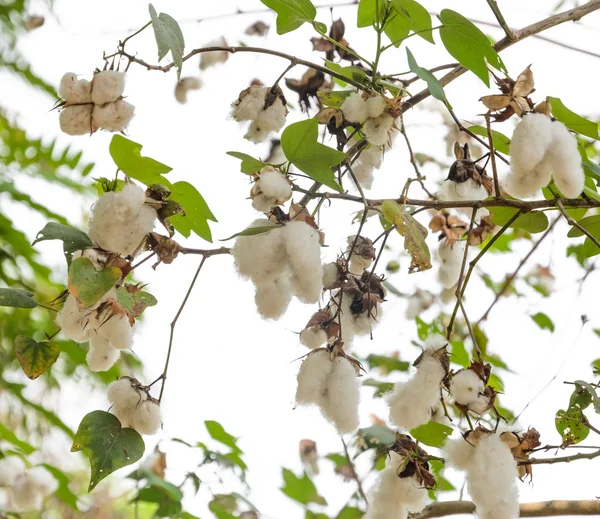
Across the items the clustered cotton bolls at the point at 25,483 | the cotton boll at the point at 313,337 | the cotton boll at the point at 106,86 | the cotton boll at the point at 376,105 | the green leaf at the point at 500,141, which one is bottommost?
the cotton boll at the point at 313,337

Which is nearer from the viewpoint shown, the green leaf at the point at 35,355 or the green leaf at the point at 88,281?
the green leaf at the point at 88,281

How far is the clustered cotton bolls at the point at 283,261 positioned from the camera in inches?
24.8

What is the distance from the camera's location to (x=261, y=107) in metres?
0.86

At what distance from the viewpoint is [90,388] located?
231 cm

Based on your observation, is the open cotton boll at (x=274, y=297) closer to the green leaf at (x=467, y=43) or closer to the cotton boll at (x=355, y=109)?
the cotton boll at (x=355, y=109)

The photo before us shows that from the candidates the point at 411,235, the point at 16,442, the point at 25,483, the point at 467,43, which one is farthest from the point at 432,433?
the point at 16,442

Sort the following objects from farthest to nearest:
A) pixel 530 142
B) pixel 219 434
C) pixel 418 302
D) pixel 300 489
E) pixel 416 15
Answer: pixel 418 302, pixel 219 434, pixel 300 489, pixel 416 15, pixel 530 142

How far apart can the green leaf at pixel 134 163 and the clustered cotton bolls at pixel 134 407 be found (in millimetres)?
235

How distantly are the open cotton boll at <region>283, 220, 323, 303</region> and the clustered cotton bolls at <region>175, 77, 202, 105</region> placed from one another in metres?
1.15

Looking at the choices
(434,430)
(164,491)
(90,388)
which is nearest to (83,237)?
(434,430)

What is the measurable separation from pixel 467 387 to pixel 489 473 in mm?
86

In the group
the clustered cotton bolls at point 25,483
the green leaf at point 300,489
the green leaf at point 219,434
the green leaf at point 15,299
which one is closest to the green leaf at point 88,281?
the green leaf at point 15,299

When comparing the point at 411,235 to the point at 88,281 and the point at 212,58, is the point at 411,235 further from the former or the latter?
the point at 212,58

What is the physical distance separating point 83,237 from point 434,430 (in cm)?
47
